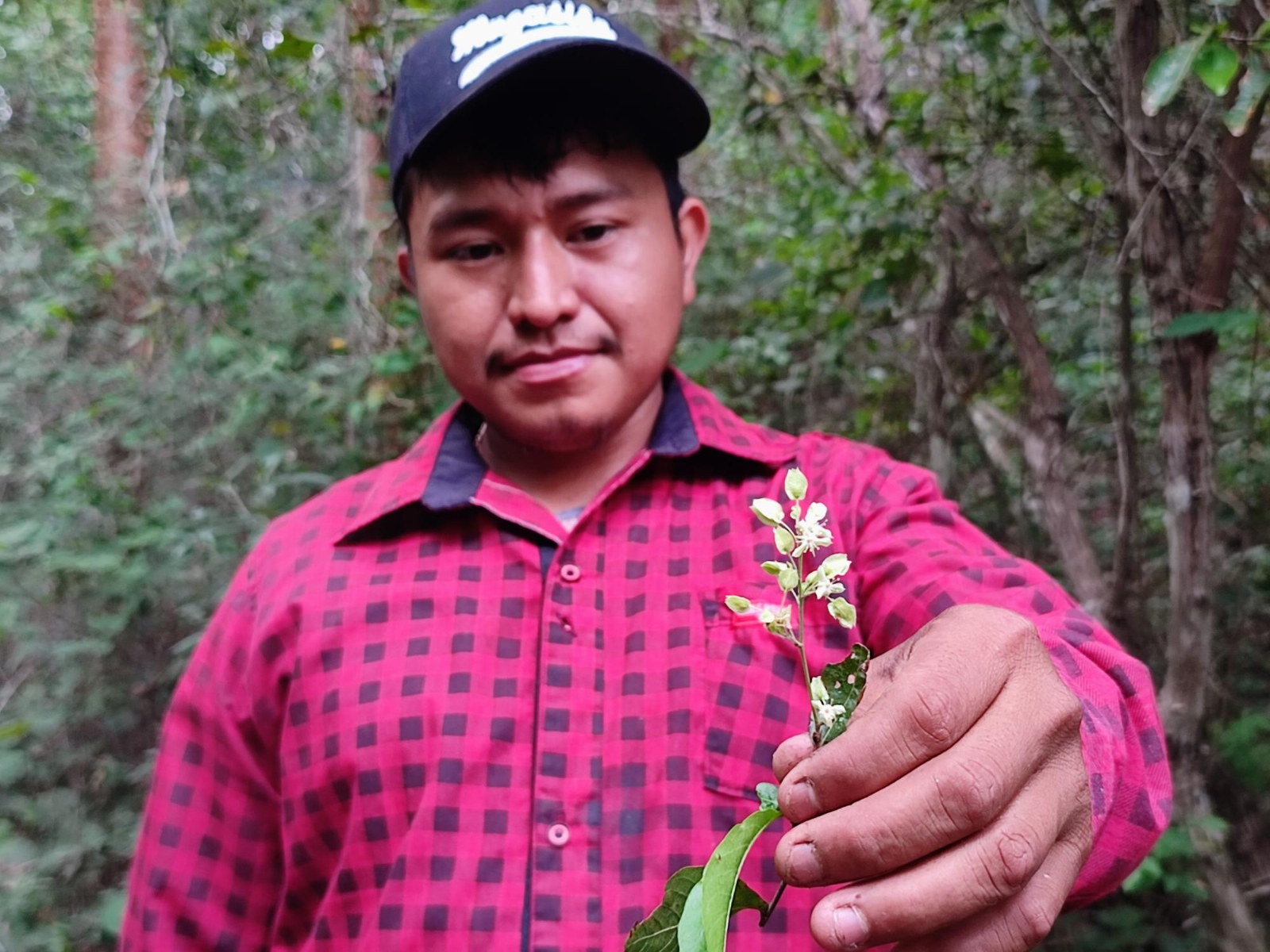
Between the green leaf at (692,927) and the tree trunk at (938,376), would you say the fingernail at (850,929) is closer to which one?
the green leaf at (692,927)

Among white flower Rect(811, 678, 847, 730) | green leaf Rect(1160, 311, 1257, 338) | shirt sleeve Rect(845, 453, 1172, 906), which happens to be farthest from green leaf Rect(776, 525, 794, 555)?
green leaf Rect(1160, 311, 1257, 338)

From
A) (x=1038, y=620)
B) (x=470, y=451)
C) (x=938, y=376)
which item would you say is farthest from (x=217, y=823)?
(x=938, y=376)

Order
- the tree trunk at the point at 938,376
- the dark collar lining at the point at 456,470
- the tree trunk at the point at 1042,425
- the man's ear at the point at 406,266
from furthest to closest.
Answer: the tree trunk at the point at 938,376, the tree trunk at the point at 1042,425, the man's ear at the point at 406,266, the dark collar lining at the point at 456,470

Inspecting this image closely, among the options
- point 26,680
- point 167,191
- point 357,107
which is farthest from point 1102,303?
point 26,680

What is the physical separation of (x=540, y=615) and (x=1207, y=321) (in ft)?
3.71

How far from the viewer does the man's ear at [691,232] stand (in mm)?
1412

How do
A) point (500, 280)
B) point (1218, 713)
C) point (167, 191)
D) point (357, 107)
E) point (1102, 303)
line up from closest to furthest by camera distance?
point (500, 280) < point (1102, 303) < point (1218, 713) < point (357, 107) < point (167, 191)

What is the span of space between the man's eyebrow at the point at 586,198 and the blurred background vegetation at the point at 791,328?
2.37ft

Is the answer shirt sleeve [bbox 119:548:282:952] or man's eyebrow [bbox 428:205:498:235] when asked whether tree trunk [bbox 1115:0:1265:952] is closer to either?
man's eyebrow [bbox 428:205:498:235]

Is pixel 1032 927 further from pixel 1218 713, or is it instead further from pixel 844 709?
pixel 1218 713

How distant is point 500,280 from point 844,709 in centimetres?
76

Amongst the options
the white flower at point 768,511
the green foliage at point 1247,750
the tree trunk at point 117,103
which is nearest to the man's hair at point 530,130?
the white flower at point 768,511

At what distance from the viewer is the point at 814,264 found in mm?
2840

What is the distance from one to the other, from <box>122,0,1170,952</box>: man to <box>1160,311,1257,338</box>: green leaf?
61 centimetres
